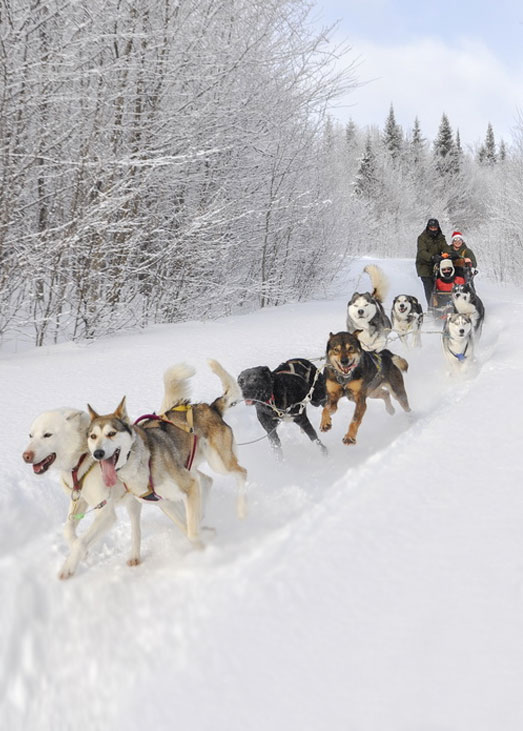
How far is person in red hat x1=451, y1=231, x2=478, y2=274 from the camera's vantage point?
8609 millimetres

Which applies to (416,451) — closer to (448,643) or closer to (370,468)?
(370,468)

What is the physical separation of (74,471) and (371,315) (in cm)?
437

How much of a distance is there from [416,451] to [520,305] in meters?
7.35

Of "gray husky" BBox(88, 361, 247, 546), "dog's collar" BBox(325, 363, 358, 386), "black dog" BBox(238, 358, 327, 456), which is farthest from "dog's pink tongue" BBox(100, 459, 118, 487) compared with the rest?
"dog's collar" BBox(325, 363, 358, 386)

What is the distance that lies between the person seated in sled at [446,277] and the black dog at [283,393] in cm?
464

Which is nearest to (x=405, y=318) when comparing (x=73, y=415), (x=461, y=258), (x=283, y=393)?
(x=461, y=258)

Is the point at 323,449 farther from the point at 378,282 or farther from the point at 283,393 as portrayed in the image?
the point at 378,282

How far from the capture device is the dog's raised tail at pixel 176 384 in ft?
10.5

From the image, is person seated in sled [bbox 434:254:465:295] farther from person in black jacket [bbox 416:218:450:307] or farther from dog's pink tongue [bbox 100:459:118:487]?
dog's pink tongue [bbox 100:459:118:487]

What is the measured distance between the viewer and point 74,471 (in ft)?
8.55

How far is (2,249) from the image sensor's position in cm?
568

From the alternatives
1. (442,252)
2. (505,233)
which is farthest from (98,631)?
(505,233)

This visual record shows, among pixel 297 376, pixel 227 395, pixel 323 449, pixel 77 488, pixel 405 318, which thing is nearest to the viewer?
pixel 77 488

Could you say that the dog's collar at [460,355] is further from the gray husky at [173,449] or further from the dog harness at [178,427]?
the dog harness at [178,427]
